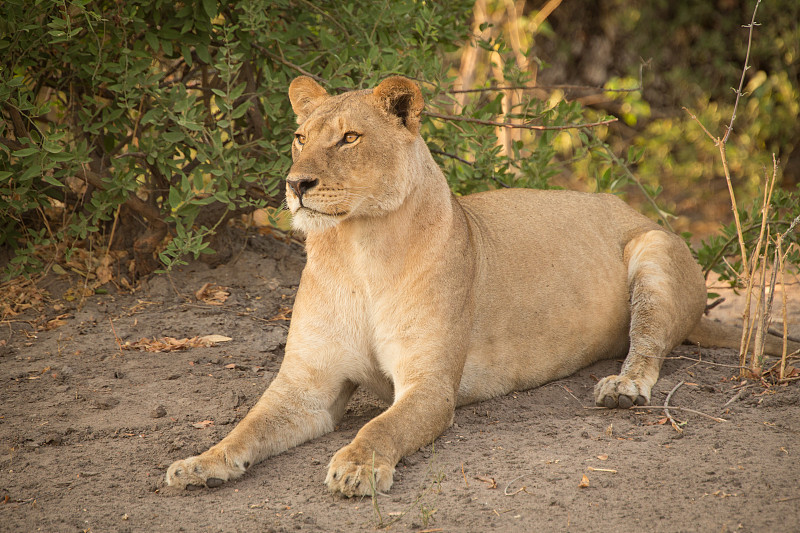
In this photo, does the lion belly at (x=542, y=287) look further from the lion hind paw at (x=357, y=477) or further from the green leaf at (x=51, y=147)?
the green leaf at (x=51, y=147)

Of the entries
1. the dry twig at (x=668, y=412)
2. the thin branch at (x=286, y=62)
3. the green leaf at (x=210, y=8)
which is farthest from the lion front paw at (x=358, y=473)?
the green leaf at (x=210, y=8)

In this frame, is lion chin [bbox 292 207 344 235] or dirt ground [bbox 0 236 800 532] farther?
lion chin [bbox 292 207 344 235]

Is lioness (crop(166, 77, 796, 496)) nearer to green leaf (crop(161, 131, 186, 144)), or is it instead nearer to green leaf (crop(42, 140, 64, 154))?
green leaf (crop(161, 131, 186, 144))

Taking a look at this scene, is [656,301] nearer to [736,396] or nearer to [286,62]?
[736,396]

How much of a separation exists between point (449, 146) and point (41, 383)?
2.87 metres

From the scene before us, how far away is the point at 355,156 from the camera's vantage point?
348 cm

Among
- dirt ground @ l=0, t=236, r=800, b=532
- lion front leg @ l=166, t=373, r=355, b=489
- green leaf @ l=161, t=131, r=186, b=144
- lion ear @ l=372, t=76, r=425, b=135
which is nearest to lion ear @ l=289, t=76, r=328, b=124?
lion ear @ l=372, t=76, r=425, b=135

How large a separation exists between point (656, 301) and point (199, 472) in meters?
2.61

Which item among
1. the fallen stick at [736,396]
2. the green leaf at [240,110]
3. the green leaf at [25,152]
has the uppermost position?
the green leaf at [240,110]

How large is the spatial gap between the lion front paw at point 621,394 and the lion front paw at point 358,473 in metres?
1.29

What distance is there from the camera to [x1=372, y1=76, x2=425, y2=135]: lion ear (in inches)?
141

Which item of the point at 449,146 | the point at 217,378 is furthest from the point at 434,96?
the point at 217,378

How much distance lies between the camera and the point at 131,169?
5039mm

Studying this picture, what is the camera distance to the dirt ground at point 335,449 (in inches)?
110
